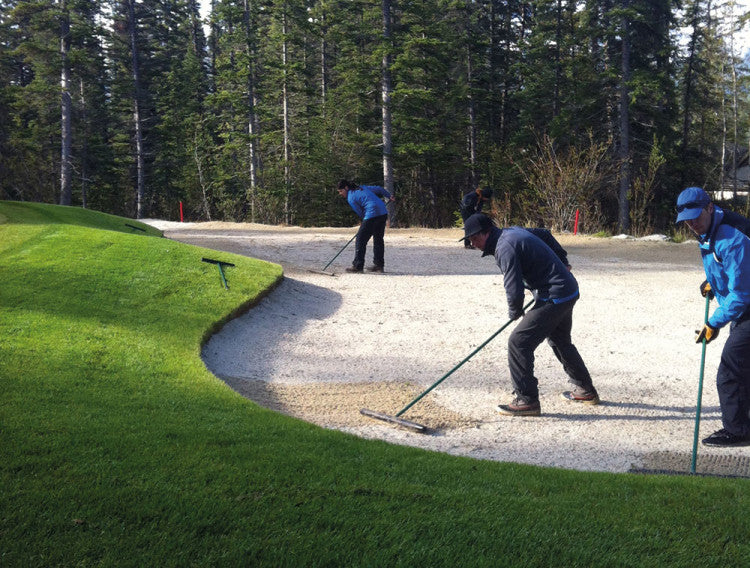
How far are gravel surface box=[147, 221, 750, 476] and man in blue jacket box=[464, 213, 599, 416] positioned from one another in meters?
0.42

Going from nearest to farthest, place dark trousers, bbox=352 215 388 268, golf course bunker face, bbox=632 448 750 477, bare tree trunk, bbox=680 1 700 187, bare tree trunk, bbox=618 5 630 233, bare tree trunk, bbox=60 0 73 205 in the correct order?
golf course bunker face, bbox=632 448 750 477, dark trousers, bbox=352 215 388 268, bare tree trunk, bbox=618 5 630 233, bare tree trunk, bbox=60 0 73 205, bare tree trunk, bbox=680 1 700 187

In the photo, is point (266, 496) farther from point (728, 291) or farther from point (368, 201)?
point (368, 201)

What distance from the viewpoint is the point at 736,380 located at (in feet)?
17.4

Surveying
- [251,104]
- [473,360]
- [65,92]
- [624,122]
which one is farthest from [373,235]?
[65,92]

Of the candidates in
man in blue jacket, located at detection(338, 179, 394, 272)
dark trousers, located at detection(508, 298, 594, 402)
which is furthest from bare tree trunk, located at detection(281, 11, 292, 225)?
dark trousers, located at detection(508, 298, 594, 402)

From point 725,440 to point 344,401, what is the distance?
11.5 feet

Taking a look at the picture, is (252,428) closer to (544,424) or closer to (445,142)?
(544,424)

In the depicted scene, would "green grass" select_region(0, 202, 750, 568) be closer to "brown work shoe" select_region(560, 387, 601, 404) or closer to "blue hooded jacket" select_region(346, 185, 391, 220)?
"brown work shoe" select_region(560, 387, 601, 404)

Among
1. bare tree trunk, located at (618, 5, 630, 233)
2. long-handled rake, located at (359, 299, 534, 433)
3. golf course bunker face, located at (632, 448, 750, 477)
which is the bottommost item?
golf course bunker face, located at (632, 448, 750, 477)

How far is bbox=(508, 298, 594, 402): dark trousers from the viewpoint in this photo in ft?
20.1

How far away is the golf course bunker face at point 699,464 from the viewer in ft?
16.3

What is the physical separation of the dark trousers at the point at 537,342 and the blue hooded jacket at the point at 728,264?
1.24 meters

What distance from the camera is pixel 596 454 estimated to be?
5.62 meters

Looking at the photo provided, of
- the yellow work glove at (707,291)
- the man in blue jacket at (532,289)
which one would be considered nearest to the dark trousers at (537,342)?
the man in blue jacket at (532,289)
